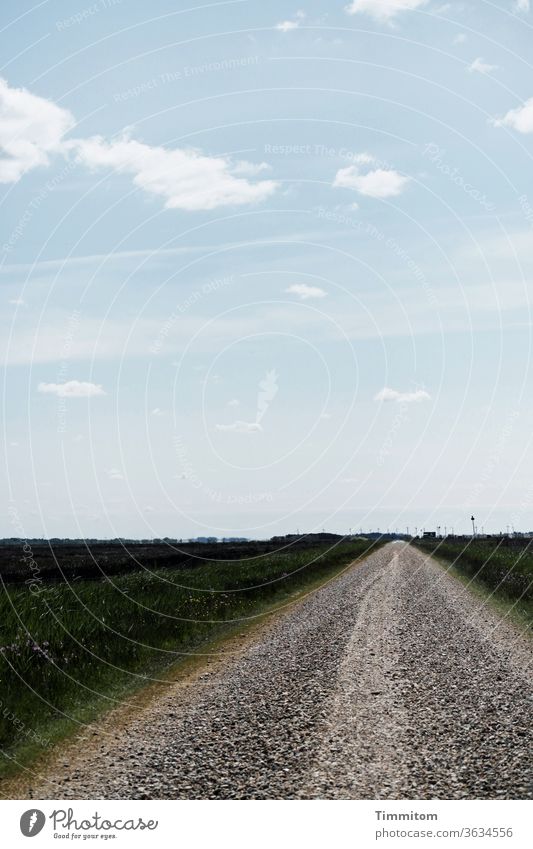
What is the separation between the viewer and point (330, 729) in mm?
12914

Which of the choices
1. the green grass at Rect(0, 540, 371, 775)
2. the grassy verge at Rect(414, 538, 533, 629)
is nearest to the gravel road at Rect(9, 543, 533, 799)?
the green grass at Rect(0, 540, 371, 775)

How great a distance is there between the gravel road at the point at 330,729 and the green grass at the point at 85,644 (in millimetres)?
1036

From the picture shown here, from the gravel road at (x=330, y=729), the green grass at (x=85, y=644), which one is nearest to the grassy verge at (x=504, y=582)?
the gravel road at (x=330, y=729)

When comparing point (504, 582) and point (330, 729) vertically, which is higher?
point (504, 582)

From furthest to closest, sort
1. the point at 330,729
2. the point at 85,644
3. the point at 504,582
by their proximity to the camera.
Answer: the point at 504,582
the point at 85,644
the point at 330,729

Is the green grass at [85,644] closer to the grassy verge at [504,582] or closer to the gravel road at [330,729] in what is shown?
the gravel road at [330,729]

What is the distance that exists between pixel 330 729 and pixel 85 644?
7209 mm

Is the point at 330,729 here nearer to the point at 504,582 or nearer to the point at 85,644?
the point at 85,644

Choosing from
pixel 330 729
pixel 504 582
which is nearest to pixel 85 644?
pixel 330 729

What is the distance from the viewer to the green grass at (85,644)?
13.6 m
